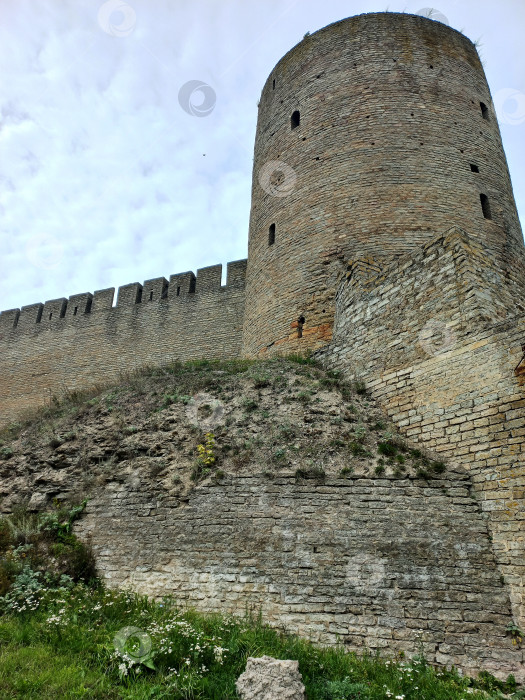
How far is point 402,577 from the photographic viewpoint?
5.83 m

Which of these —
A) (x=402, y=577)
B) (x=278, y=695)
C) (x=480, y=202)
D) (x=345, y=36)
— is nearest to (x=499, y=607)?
(x=402, y=577)

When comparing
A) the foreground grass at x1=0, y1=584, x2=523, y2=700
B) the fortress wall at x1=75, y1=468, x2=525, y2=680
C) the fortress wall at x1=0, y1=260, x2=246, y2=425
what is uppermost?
the fortress wall at x1=0, y1=260, x2=246, y2=425

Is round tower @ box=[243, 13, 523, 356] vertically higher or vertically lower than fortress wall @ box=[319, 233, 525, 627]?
higher

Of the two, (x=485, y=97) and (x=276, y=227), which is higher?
(x=485, y=97)

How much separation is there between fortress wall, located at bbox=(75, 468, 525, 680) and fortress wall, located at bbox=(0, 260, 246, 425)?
30.6 ft

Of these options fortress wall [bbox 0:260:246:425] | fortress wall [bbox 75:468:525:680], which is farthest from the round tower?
fortress wall [bbox 75:468:525:680]

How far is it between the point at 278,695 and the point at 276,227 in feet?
32.1

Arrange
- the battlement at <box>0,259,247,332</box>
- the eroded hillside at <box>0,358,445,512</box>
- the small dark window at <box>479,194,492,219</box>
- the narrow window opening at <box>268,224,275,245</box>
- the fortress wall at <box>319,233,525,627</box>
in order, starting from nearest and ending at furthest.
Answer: the fortress wall at <box>319,233,525,627</box>
the eroded hillside at <box>0,358,445,512</box>
the small dark window at <box>479,194,492,219</box>
the narrow window opening at <box>268,224,275,245</box>
the battlement at <box>0,259,247,332</box>

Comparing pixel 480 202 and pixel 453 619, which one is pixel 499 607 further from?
pixel 480 202

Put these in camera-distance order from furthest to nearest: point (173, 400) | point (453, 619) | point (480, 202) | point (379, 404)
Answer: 1. point (480, 202)
2. point (173, 400)
3. point (379, 404)
4. point (453, 619)

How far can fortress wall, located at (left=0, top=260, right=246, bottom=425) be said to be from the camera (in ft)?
55.1

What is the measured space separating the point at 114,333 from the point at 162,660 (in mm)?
14358

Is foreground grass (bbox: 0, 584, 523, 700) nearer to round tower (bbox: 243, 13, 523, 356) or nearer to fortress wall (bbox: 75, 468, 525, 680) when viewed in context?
fortress wall (bbox: 75, 468, 525, 680)

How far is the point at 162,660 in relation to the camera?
5012mm
